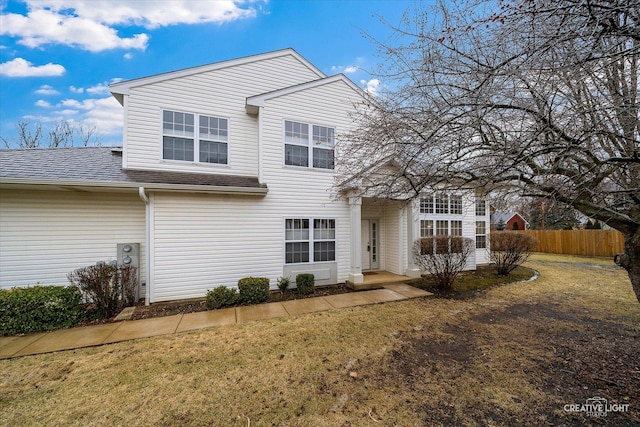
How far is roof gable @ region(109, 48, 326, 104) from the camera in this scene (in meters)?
7.32

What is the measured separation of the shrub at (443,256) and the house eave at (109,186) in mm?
5817

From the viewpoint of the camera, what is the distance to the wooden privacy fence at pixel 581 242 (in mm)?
14430

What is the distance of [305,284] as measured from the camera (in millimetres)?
7699

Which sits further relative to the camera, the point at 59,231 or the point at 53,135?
the point at 53,135

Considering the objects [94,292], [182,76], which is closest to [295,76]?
[182,76]

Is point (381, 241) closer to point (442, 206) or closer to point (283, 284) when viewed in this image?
point (442, 206)

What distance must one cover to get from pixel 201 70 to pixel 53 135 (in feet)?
65.3

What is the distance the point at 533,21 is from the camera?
2.63 m

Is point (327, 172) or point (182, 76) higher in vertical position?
point (182, 76)

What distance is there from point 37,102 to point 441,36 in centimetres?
2451

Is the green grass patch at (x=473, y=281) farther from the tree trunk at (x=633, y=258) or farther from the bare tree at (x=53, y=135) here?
the bare tree at (x=53, y=135)

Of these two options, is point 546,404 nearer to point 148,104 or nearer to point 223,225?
point 223,225

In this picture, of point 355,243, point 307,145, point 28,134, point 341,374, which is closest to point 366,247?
point 355,243

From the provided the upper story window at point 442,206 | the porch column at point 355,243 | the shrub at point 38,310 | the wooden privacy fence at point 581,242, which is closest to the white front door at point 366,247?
the porch column at point 355,243
